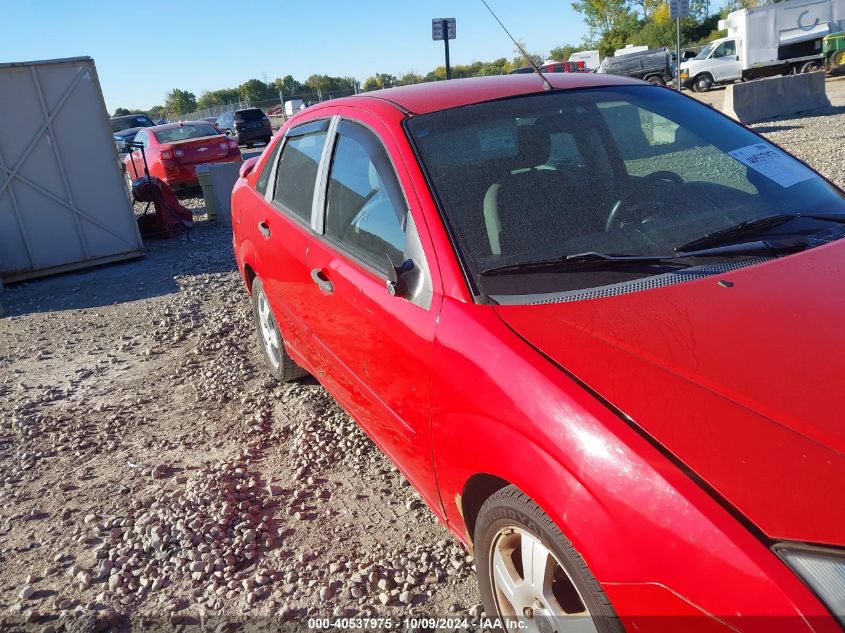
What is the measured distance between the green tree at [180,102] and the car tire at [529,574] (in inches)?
3085

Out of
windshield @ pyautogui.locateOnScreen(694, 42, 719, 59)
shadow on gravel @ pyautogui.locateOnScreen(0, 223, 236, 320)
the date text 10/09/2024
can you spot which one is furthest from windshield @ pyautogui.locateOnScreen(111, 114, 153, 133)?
the date text 10/09/2024

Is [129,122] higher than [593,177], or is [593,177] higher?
[129,122]

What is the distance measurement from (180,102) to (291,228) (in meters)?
79.5

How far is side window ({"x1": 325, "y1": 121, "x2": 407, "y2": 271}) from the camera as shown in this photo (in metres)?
2.60

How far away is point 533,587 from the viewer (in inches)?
76.3

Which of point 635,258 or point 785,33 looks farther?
point 785,33

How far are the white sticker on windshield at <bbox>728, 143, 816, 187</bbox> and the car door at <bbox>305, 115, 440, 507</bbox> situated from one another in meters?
1.42

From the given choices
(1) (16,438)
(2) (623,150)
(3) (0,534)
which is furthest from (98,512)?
(2) (623,150)

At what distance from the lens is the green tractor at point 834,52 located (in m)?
25.3

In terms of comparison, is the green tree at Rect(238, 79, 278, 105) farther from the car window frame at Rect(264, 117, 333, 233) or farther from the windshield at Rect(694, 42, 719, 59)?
the car window frame at Rect(264, 117, 333, 233)

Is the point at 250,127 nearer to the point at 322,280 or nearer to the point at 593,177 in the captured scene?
the point at 322,280

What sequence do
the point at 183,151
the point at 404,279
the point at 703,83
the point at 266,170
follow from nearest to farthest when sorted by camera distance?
1. the point at 404,279
2. the point at 266,170
3. the point at 183,151
4. the point at 703,83

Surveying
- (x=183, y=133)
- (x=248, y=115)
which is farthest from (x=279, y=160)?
(x=248, y=115)

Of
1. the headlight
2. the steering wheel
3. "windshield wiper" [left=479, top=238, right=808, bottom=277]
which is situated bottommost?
the headlight
